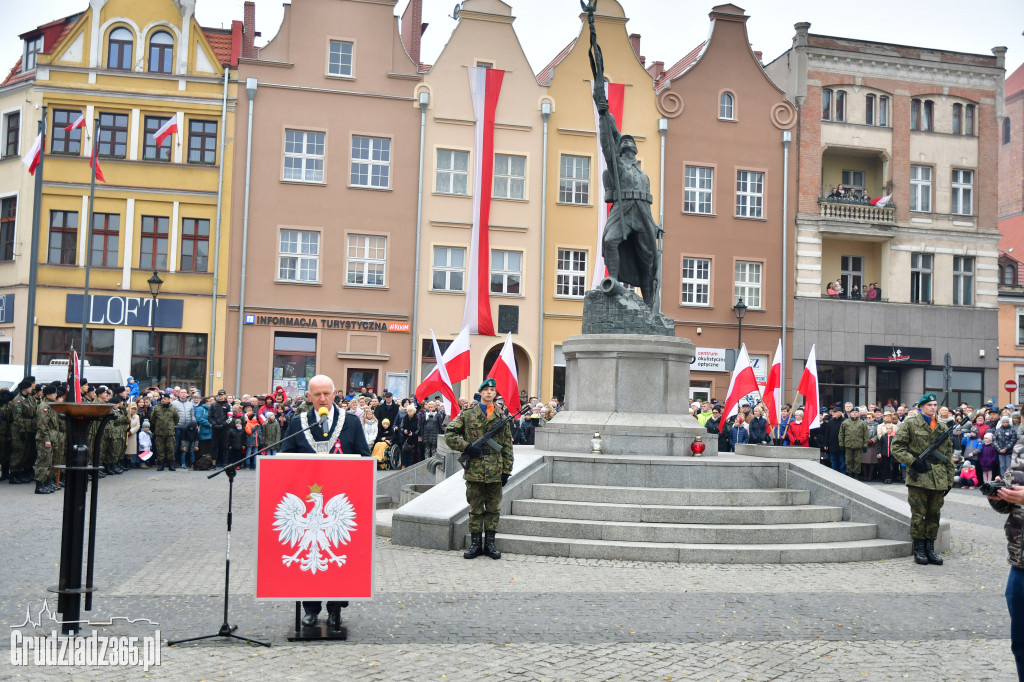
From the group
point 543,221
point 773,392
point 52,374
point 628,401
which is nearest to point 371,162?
point 543,221

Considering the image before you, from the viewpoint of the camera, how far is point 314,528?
23.2 feet

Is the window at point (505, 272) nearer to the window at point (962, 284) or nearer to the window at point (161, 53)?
the window at point (161, 53)

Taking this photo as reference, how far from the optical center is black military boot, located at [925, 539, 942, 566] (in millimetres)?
11402

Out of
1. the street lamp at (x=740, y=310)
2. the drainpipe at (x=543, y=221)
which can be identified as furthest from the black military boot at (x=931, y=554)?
the drainpipe at (x=543, y=221)

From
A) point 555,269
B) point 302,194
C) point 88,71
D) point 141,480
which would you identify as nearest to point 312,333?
point 302,194

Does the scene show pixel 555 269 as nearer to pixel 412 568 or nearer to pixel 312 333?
pixel 312 333

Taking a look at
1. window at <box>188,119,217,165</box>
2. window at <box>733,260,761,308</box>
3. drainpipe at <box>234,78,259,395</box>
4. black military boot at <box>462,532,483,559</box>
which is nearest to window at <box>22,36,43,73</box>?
window at <box>188,119,217,165</box>

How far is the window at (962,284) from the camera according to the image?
38031mm

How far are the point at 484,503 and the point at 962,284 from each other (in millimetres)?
32353

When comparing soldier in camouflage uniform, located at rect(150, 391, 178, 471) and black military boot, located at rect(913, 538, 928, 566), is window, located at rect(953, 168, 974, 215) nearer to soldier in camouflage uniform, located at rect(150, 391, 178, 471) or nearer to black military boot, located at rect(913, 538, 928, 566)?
soldier in camouflage uniform, located at rect(150, 391, 178, 471)

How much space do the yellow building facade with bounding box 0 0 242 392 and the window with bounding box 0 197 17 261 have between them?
42 centimetres

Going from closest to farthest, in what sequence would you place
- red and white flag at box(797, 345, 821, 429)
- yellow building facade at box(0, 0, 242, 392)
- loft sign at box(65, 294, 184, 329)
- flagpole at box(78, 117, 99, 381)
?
red and white flag at box(797, 345, 821, 429)
flagpole at box(78, 117, 99, 381)
loft sign at box(65, 294, 184, 329)
yellow building facade at box(0, 0, 242, 392)

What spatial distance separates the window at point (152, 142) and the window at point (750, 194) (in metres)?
19.3

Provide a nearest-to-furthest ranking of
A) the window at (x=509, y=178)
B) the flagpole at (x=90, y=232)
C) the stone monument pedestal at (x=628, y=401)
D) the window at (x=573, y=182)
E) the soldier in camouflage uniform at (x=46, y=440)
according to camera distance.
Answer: the stone monument pedestal at (x=628, y=401) < the soldier in camouflage uniform at (x=46, y=440) < the flagpole at (x=90, y=232) < the window at (x=509, y=178) < the window at (x=573, y=182)
